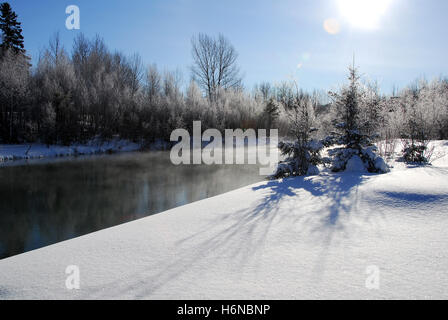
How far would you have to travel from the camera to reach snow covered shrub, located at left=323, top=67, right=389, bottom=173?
355 inches

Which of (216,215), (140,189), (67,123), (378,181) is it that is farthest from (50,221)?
(67,123)

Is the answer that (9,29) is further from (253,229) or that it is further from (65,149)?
(253,229)

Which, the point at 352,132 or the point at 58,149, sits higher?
the point at 352,132

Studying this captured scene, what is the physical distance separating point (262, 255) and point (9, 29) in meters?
38.5

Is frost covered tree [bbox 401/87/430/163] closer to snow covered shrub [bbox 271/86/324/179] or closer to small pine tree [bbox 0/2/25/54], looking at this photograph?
snow covered shrub [bbox 271/86/324/179]

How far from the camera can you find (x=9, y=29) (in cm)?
2964

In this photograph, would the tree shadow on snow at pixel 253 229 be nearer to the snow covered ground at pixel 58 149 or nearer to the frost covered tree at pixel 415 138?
the frost covered tree at pixel 415 138

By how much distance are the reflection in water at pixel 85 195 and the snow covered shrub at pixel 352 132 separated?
3.15 m

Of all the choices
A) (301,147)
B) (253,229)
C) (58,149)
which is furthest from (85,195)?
(58,149)

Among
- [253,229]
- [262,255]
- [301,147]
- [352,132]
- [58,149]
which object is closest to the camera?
[262,255]

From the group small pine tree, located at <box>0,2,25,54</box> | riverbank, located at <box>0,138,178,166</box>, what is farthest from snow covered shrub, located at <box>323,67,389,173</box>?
small pine tree, located at <box>0,2,25,54</box>

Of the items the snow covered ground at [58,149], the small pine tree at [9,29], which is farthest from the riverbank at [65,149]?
the small pine tree at [9,29]

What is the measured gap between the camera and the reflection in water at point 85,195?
604cm
